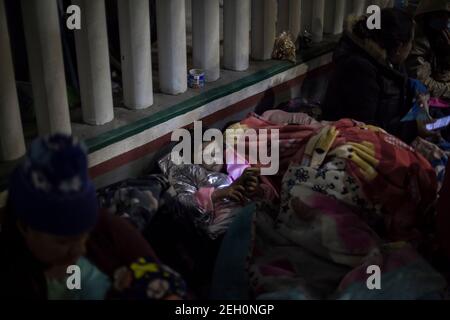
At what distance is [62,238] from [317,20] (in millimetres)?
2382

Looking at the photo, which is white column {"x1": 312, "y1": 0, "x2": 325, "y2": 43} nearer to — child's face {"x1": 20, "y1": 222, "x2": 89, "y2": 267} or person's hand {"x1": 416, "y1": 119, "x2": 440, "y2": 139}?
person's hand {"x1": 416, "y1": 119, "x2": 440, "y2": 139}

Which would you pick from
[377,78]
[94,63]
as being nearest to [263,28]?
[377,78]

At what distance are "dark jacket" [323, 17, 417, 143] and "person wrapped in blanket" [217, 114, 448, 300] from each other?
0.37m

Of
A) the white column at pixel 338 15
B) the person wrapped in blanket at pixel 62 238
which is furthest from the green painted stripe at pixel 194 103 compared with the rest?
the person wrapped in blanket at pixel 62 238

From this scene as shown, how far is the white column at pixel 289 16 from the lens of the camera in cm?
312

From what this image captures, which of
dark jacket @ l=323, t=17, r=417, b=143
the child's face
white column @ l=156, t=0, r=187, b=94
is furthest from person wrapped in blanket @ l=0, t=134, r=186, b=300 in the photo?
dark jacket @ l=323, t=17, r=417, b=143

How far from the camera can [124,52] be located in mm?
2389

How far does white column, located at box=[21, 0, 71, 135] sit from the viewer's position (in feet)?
6.61

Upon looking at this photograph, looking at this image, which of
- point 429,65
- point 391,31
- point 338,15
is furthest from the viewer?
point 338,15

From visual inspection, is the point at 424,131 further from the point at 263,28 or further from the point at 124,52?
the point at 124,52

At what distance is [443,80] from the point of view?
10.2 ft
